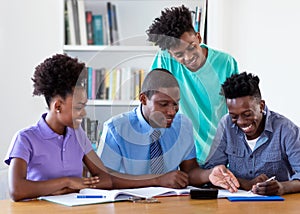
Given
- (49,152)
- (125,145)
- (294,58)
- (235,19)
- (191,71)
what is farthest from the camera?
(235,19)

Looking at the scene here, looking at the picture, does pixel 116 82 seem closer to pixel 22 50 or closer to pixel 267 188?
pixel 267 188

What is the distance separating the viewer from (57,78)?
2.14m

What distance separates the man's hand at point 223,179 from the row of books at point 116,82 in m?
0.41

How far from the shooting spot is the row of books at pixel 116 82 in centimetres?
197

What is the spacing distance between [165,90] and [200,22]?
137cm

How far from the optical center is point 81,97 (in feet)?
6.93

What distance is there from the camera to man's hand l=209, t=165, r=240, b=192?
6.63ft

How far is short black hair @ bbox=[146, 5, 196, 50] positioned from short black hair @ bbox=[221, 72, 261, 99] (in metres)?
0.26

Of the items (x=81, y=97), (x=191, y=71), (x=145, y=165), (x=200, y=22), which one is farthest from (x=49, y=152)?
(x=200, y=22)

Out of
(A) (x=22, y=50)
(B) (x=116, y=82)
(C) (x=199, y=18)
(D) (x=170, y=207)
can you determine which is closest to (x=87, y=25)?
(A) (x=22, y=50)

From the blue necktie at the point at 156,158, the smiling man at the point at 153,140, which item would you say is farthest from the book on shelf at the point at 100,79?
the blue necktie at the point at 156,158

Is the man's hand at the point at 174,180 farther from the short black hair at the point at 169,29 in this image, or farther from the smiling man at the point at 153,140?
the short black hair at the point at 169,29

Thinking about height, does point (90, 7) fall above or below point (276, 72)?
above

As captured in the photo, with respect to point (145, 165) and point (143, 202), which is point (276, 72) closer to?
point (145, 165)
